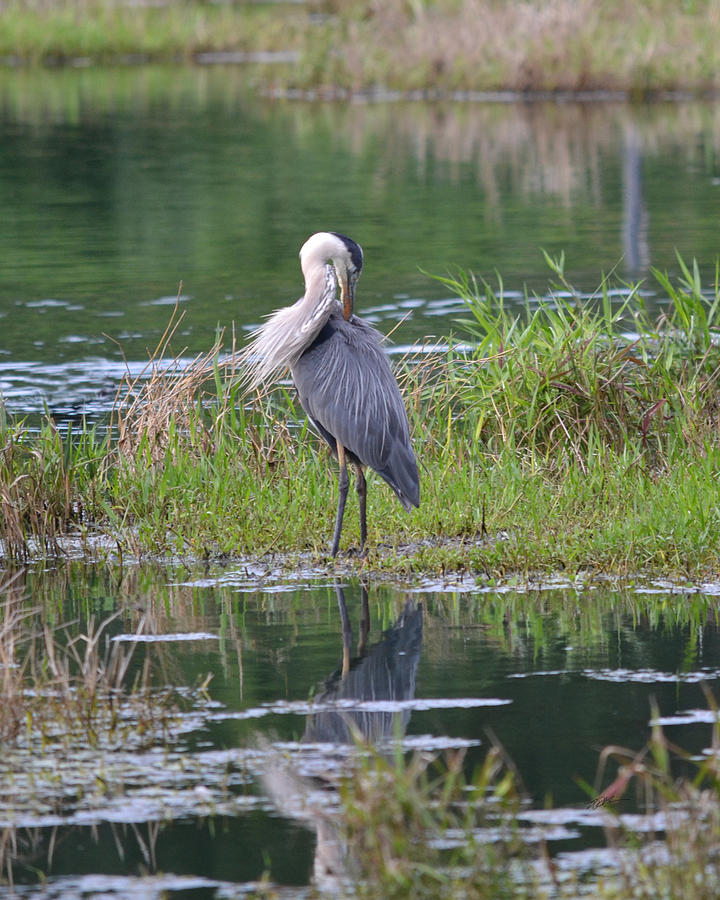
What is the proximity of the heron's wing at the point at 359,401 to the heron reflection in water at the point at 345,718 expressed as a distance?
61 centimetres

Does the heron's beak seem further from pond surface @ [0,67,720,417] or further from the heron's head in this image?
pond surface @ [0,67,720,417]

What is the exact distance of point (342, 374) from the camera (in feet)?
24.5

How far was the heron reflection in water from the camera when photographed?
4.52m

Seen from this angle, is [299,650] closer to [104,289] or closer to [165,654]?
[165,654]

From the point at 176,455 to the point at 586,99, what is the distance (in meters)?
25.3

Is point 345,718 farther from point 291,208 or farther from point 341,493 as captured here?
point 291,208

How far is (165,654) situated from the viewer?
20.8 ft

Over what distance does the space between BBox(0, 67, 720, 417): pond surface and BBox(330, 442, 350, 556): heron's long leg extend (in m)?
2.73

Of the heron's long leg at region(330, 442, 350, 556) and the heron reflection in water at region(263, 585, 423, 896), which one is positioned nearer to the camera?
the heron reflection in water at region(263, 585, 423, 896)

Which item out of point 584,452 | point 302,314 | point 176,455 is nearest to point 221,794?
point 302,314

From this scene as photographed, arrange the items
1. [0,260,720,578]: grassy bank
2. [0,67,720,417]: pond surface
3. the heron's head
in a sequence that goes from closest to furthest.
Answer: [0,260,720,578]: grassy bank
the heron's head
[0,67,720,417]: pond surface

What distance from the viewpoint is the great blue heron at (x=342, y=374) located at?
737 cm

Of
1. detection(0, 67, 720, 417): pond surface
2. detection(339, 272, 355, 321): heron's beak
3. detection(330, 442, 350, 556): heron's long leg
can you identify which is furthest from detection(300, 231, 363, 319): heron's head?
detection(0, 67, 720, 417): pond surface

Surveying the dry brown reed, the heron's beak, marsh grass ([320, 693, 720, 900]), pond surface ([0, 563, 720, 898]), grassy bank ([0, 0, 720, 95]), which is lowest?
pond surface ([0, 563, 720, 898])
